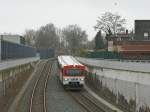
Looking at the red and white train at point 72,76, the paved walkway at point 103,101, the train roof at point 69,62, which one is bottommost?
the paved walkway at point 103,101

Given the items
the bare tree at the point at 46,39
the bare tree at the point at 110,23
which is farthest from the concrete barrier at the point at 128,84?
the bare tree at the point at 46,39

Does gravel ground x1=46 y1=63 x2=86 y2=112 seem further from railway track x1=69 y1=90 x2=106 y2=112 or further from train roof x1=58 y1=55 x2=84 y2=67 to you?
train roof x1=58 y1=55 x2=84 y2=67

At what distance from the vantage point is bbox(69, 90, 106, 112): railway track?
101 feet

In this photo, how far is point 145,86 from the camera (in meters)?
27.2

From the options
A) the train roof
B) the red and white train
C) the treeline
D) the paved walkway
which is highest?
the treeline

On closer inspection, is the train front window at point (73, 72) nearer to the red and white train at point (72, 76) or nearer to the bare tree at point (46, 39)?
the red and white train at point (72, 76)

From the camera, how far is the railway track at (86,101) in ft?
101

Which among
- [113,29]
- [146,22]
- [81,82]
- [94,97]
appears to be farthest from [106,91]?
[113,29]

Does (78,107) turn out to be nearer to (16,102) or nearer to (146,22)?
(16,102)

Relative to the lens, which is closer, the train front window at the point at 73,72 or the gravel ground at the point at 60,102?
the gravel ground at the point at 60,102

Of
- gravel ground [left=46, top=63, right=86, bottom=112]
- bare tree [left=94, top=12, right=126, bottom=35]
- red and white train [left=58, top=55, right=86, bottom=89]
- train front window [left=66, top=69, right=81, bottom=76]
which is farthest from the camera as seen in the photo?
bare tree [left=94, top=12, right=126, bottom=35]

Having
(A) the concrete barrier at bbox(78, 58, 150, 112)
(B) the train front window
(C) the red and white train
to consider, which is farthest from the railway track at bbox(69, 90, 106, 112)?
(B) the train front window

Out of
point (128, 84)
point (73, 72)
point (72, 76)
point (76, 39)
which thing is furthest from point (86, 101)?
point (76, 39)

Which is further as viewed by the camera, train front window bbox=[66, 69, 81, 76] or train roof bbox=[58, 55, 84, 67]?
train roof bbox=[58, 55, 84, 67]
